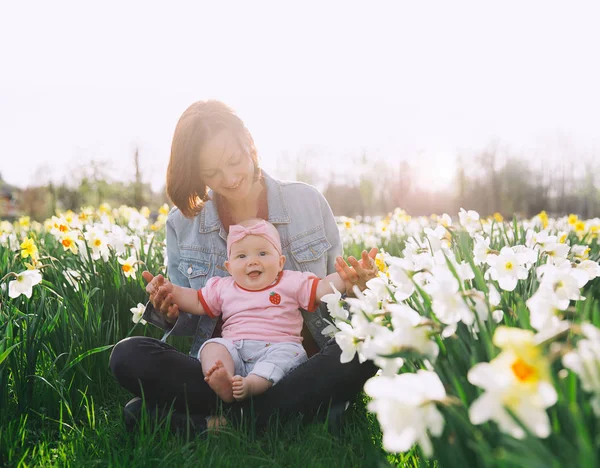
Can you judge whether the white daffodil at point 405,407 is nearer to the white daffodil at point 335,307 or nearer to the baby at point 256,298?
the white daffodil at point 335,307

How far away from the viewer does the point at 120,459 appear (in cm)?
178

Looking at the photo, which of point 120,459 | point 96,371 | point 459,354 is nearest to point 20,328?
point 96,371

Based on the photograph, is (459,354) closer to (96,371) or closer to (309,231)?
(309,231)

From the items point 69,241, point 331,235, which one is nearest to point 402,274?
point 331,235

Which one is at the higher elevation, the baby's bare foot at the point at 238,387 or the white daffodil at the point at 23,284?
the white daffodil at the point at 23,284

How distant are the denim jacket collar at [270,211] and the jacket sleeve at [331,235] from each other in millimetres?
216

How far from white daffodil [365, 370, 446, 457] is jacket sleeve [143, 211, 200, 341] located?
64.5 inches

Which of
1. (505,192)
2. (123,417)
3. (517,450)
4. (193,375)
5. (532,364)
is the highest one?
(532,364)

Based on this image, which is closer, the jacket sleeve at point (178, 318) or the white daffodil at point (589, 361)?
the white daffodil at point (589, 361)

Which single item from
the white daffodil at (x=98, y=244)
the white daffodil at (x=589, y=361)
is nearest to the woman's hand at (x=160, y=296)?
the white daffodil at (x=98, y=244)

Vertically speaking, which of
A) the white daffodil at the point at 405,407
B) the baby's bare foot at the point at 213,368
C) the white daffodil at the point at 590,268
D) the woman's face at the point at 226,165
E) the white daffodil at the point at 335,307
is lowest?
the baby's bare foot at the point at 213,368

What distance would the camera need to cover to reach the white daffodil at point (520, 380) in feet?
2.73

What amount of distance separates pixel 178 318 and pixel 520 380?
188 cm

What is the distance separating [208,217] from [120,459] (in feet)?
4.43
